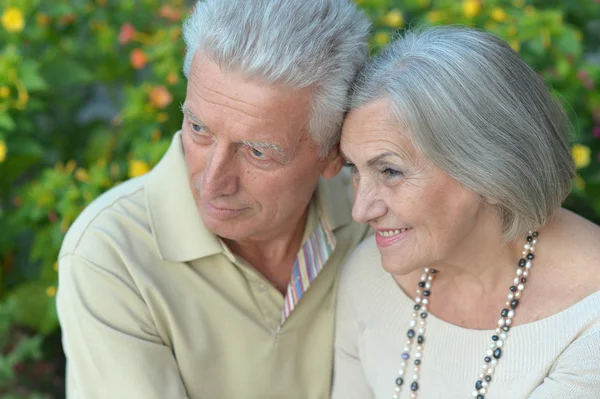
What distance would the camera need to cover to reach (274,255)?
2.88 metres

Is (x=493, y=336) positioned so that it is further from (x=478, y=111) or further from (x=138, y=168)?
(x=138, y=168)

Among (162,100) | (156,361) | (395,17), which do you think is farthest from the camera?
(395,17)

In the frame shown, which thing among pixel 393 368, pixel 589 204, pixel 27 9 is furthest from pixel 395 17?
pixel 393 368

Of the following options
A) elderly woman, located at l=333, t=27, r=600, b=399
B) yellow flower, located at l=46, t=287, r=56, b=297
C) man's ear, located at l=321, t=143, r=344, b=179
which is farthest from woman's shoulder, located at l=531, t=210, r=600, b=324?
yellow flower, located at l=46, t=287, r=56, b=297

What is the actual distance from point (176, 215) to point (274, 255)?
1.16 ft

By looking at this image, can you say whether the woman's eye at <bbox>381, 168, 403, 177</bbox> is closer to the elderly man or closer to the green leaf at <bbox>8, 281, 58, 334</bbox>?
the elderly man

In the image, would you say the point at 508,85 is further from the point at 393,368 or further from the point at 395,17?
the point at 395,17

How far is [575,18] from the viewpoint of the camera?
4246mm

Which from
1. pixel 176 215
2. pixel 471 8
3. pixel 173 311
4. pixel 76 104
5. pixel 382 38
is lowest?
pixel 173 311

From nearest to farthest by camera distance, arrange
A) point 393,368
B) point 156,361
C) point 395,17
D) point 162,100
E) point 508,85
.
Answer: point 508,85, point 156,361, point 393,368, point 162,100, point 395,17

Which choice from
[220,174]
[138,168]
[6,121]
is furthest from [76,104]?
[220,174]

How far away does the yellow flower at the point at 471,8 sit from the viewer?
3846mm

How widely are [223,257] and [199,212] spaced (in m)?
0.15

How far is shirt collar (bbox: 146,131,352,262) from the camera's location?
105 inches
